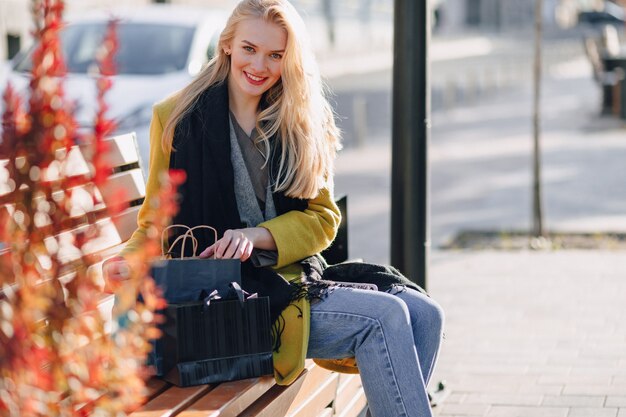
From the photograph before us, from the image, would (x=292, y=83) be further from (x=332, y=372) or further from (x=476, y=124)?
(x=476, y=124)

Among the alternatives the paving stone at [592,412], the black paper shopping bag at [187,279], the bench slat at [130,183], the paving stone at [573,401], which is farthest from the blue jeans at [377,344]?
the paving stone at [573,401]

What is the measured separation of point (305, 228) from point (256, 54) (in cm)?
57

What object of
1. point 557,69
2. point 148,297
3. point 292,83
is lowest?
point 557,69

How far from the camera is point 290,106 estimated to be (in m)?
3.65

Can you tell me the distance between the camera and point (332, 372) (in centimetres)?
387

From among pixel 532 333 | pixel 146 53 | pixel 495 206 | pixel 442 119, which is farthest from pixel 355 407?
pixel 442 119

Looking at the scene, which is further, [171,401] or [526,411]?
[526,411]

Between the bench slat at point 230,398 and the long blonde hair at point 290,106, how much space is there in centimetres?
68

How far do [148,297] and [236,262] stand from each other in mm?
1256

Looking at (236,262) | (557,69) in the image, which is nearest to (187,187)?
(236,262)

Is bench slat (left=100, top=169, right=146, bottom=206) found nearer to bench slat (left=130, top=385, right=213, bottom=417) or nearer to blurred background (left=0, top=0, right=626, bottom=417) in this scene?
blurred background (left=0, top=0, right=626, bottom=417)

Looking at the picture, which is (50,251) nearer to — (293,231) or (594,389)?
(293,231)

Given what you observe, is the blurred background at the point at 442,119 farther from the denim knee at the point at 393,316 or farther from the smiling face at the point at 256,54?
the denim knee at the point at 393,316

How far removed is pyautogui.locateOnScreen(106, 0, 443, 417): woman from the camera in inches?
130
